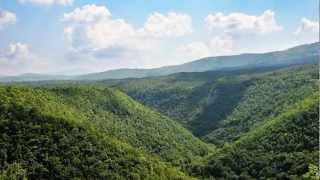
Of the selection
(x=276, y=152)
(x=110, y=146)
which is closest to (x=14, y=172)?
(x=110, y=146)

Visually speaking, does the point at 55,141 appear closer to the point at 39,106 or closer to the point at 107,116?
the point at 39,106

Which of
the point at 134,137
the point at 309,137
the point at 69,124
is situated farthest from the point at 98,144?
the point at 309,137

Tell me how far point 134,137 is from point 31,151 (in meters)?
63.2

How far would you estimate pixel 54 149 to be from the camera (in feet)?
416

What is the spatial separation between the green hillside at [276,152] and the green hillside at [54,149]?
87.5 feet

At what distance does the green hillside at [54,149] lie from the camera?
12225 cm

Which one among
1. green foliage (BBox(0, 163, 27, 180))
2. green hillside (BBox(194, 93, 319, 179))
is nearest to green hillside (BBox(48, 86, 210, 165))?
green hillside (BBox(194, 93, 319, 179))

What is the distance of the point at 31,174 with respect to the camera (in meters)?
119

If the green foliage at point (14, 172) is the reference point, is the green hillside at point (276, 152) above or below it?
below

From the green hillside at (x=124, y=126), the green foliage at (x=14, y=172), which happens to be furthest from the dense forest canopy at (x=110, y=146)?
the green hillside at (x=124, y=126)

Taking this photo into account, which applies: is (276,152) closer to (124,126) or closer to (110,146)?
(110,146)

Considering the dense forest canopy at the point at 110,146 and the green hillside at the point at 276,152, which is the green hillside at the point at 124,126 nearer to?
the dense forest canopy at the point at 110,146

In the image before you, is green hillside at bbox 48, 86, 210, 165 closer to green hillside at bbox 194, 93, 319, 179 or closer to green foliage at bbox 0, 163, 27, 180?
green hillside at bbox 194, 93, 319, 179

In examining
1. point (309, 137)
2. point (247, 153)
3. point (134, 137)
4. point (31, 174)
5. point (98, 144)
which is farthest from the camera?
point (134, 137)
